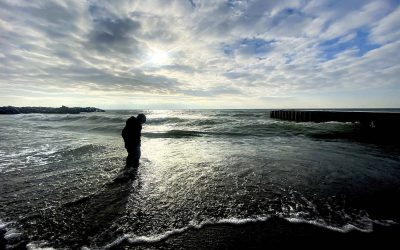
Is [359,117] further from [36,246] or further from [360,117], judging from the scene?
[36,246]

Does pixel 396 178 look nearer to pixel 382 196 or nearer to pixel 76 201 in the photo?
pixel 382 196

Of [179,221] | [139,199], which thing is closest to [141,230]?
[179,221]

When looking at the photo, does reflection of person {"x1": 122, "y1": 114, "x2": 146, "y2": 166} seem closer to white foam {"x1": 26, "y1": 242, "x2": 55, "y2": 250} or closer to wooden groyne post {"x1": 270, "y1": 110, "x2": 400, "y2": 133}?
white foam {"x1": 26, "y1": 242, "x2": 55, "y2": 250}

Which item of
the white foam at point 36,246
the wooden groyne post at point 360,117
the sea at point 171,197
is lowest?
the sea at point 171,197

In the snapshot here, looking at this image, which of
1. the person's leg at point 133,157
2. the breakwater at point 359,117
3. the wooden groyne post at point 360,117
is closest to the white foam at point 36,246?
the person's leg at point 133,157

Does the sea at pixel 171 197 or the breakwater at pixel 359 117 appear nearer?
the sea at pixel 171 197

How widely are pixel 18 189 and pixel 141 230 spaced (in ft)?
13.1

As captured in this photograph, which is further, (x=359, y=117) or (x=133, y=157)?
(x=359, y=117)

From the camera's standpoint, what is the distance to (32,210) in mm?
4387

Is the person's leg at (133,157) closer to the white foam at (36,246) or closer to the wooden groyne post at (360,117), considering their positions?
the white foam at (36,246)

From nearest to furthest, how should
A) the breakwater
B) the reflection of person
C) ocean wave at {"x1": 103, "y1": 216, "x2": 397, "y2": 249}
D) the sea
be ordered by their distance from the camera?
ocean wave at {"x1": 103, "y1": 216, "x2": 397, "y2": 249}, the sea, the reflection of person, the breakwater

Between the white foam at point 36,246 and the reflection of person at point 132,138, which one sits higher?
the reflection of person at point 132,138

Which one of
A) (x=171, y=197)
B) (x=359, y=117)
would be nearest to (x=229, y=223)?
(x=171, y=197)

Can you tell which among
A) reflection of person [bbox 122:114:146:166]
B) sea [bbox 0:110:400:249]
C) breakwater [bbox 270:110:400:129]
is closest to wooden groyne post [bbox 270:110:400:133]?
breakwater [bbox 270:110:400:129]
